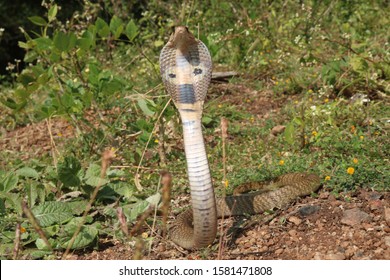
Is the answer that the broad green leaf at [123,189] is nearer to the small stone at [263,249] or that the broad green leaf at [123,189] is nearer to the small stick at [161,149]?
the small stick at [161,149]

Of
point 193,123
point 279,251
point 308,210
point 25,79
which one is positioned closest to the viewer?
point 193,123

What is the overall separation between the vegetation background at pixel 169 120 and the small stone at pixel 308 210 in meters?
0.20

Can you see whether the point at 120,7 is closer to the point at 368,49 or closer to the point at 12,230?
the point at 368,49

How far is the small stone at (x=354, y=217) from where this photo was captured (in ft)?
11.6

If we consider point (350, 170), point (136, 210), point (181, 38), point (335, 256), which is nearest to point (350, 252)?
point (335, 256)

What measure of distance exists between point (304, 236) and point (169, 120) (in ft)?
5.36

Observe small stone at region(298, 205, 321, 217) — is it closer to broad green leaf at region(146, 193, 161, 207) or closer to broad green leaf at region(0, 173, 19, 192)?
broad green leaf at region(146, 193, 161, 207)

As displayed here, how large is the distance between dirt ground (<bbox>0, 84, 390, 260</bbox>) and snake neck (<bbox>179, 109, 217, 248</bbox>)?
108 mm

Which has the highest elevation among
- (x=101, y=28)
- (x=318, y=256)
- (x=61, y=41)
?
(x=101, y=28)

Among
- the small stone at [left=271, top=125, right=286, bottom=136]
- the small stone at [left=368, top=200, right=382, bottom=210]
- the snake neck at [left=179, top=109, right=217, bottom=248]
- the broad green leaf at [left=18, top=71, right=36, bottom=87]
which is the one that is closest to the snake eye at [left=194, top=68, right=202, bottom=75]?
the snake neck at [left=179, top=109, right=217, bottom=248]

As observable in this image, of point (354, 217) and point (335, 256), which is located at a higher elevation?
point (354, 217)

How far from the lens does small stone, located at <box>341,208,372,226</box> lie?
11.6 feet

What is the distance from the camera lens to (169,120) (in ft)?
15.7

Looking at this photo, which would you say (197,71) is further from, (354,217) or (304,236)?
(354,217)
